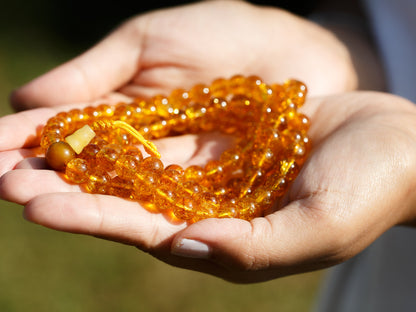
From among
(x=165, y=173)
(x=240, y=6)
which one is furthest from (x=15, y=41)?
(x=165, y=173)

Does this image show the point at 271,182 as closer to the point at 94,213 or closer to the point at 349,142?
the point at 349,142

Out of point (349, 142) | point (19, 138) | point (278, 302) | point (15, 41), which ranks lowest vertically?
point (278, 302)

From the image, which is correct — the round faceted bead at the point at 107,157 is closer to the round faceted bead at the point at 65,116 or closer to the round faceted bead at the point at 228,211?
the round faceted bead at the point at 65,116

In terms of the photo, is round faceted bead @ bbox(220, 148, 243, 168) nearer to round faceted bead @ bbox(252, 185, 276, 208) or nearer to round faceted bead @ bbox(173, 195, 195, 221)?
round faceted bead @ bbox(252, 185, 276, 208)

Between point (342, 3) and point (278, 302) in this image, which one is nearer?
point (342, 3)

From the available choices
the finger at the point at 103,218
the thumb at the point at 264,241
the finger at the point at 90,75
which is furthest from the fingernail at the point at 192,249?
the finger at the point at 90,75

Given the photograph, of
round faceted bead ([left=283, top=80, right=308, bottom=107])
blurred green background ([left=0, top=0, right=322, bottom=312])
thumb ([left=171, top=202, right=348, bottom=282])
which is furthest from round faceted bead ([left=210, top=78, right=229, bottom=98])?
blurred green background ([left=0, top=0, right=322, bottom=312])

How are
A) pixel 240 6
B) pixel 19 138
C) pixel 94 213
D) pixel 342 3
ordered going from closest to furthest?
pixel 94 213, pixel 19 138, pixel 240 6, pixel 342 3
